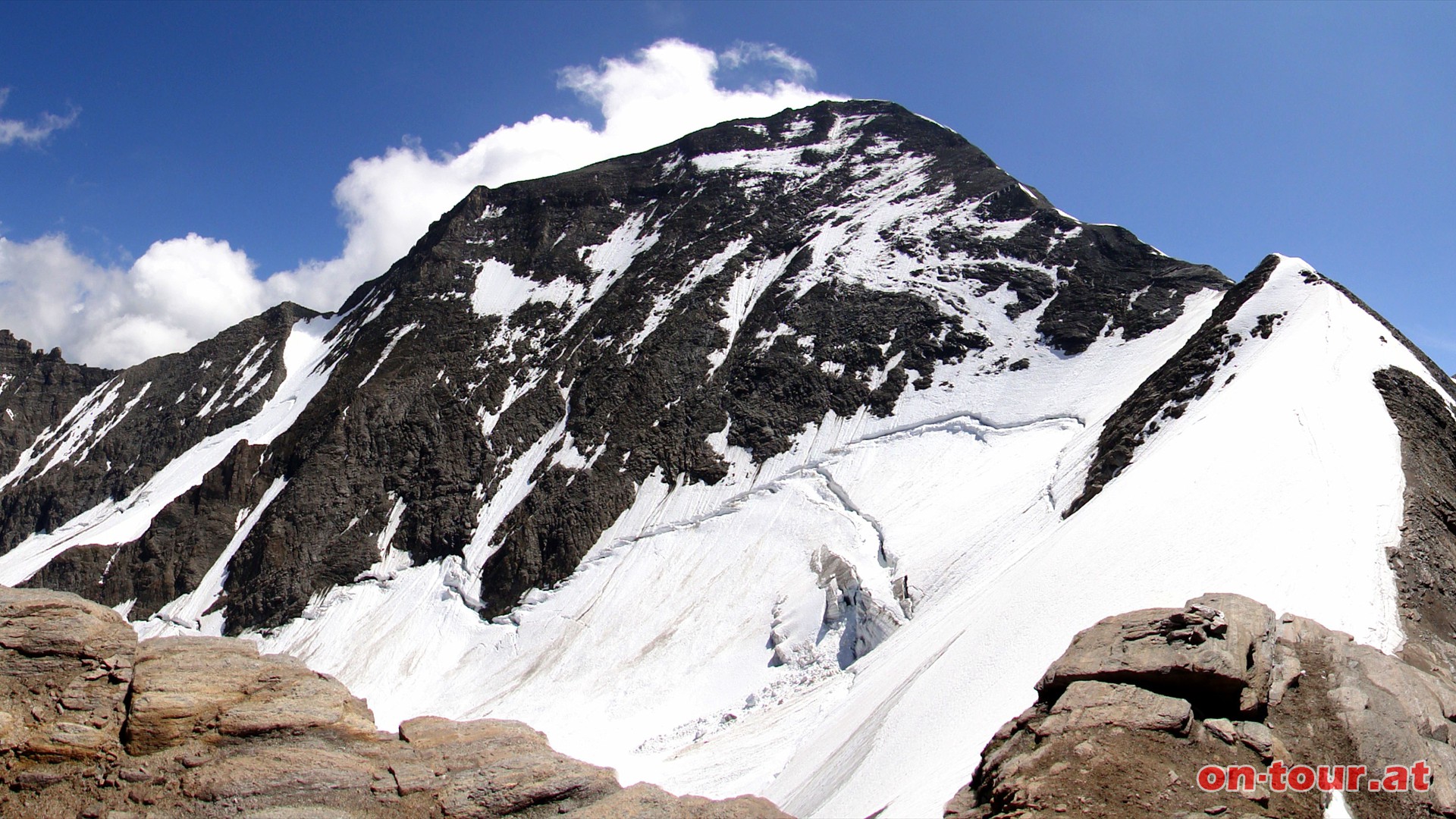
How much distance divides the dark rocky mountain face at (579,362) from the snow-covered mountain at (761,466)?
11.4 inches

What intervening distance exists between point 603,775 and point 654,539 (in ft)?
98.0

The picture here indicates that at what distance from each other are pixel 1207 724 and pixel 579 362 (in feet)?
154

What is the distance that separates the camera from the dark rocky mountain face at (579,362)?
4478 centimetres

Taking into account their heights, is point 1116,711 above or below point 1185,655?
below

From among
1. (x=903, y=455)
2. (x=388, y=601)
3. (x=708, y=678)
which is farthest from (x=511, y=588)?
(x=903, y=455)

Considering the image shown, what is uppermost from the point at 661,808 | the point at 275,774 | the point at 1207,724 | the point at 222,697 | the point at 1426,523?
the point at 222,697

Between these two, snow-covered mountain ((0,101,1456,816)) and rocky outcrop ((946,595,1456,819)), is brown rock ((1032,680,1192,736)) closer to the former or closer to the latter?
rocky outcrop ((946,595,1456,819))

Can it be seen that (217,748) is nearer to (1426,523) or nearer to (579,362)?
(1426,523)

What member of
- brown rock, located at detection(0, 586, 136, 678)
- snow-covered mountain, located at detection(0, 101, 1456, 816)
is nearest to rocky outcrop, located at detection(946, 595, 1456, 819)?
snow-covered mountain, located at detection(0, 101, 1456, 816)

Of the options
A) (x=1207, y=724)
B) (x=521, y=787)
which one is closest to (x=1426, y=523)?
(x=1207, y=724)

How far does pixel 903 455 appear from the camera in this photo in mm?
40062

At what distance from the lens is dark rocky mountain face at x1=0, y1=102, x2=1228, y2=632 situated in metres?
44.8

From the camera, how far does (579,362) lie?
173 ft

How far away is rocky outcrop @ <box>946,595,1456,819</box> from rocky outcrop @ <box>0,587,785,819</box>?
4.07m
